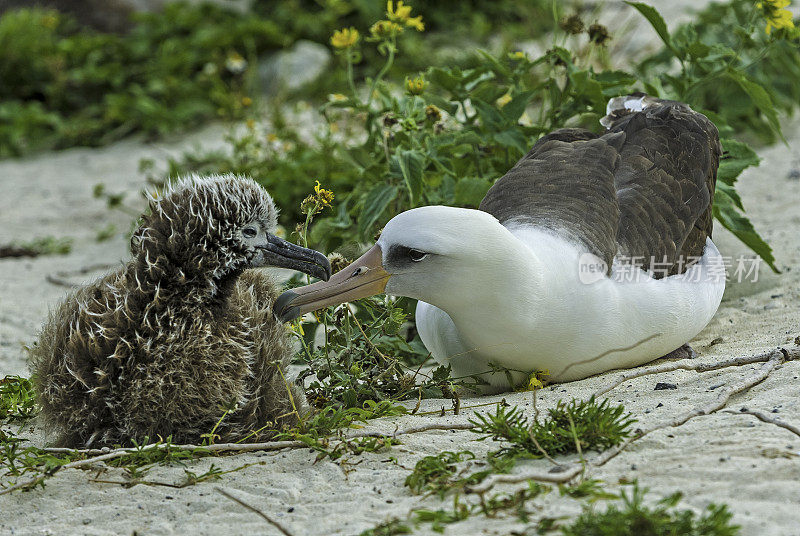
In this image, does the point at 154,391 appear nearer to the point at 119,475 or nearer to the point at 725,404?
the point at 119,475

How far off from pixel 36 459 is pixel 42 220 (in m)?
5.79

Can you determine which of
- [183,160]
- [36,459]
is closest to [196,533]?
[36,459]

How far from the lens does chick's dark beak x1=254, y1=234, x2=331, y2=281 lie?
4.00 metres

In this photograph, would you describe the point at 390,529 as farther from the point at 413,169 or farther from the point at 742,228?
the point at 742,228

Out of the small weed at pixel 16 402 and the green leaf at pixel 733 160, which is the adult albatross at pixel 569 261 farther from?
the small weed at pixel 16 402

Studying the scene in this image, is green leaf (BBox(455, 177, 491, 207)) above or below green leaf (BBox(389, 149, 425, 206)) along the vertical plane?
below

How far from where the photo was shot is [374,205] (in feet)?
18.2

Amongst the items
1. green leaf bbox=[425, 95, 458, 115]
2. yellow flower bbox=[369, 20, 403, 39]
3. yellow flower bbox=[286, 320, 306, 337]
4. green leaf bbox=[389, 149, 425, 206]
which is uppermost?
yellow flower bbox=[369, 20, 403, 39]

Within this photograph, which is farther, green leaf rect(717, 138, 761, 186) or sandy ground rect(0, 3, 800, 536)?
green leaf rect(717, 138, 761, 186)

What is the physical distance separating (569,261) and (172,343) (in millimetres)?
1761

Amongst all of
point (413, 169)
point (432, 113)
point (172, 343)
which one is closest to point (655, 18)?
point (432, 113)

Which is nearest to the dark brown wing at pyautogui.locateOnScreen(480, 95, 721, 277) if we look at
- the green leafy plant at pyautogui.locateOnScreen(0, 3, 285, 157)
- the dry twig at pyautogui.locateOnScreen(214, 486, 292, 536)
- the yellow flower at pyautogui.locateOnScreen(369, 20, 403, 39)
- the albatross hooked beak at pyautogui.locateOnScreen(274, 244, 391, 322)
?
the albatross hooked beak at pyautogui.locateOnScreen(274, 244, 391, 322)

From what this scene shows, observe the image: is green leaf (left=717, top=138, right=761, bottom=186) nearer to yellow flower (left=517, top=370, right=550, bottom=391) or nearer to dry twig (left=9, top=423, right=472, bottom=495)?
yellow flower (left=517, top=370, right=550, bottom=391)

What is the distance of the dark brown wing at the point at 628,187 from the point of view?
4.59m
